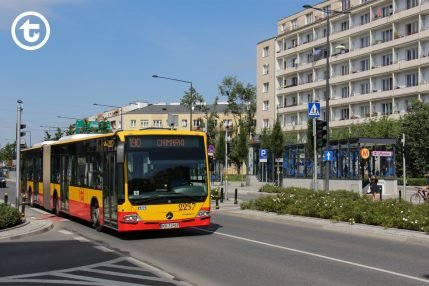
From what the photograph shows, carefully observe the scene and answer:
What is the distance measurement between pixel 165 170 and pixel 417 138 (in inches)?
1959

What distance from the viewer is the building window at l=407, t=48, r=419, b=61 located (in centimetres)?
6600

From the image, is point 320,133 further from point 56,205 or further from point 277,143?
point 277,143

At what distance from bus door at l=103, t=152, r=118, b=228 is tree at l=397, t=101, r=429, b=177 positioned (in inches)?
1874

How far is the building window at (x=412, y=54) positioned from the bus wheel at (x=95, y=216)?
57264mm

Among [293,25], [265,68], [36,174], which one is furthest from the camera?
[265,68]

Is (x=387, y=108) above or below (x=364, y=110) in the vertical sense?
below

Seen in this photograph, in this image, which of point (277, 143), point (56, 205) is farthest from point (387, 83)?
point (56, 205)

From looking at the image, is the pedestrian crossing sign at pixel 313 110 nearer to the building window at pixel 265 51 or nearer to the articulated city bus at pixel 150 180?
the articulated city bus at pixel 150 180

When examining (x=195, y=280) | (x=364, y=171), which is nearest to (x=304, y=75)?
(x=364, y=171)

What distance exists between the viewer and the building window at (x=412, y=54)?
66000 mm

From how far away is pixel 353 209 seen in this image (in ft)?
55.7

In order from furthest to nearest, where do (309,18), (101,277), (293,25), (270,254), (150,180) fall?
(293,25) → (309,18) → (150,180) → (270,254) → (101,277)

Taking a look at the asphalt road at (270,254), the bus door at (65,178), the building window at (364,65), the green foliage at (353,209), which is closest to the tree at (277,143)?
the building window at (364,65)

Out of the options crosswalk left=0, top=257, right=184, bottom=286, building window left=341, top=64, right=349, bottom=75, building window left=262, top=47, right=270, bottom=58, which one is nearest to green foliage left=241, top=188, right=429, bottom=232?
crosswalk left=0, top=257, right=184, bottom=286
